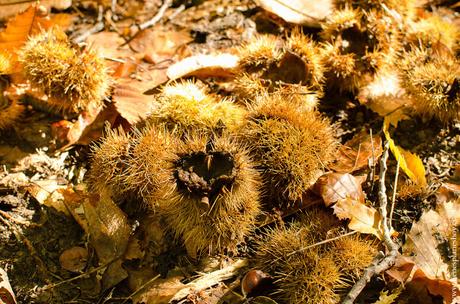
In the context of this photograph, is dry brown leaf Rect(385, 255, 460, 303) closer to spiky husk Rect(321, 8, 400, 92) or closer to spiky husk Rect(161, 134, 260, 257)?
spiky husk Rect(161, 134, 260, 257)

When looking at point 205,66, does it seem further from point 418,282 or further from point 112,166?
point 418,282

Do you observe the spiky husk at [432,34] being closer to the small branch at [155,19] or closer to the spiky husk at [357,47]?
the spiky husk at [357,47]

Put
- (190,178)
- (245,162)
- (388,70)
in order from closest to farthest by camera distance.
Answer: (190,178) → (245,162) → (388,70)

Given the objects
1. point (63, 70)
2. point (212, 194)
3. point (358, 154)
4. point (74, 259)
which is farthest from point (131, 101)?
point (358, 154)

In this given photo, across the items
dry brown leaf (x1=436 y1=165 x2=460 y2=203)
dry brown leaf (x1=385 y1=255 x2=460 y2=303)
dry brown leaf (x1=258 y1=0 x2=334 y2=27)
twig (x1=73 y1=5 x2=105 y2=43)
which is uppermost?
dry brown leaf (x1=258 y1=0 x2=334 y2=27)

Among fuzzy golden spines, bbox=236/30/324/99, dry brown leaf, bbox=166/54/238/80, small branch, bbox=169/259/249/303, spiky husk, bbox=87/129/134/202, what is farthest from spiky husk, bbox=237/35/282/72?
small branch, bbox=169/259/249/303

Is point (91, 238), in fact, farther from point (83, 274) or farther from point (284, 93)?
point (284, 93)

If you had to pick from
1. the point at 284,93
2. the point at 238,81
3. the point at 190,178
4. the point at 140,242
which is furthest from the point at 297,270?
the point at 238,81
